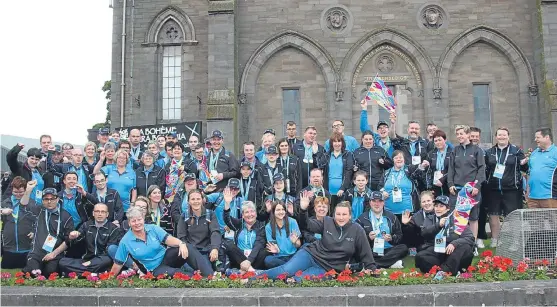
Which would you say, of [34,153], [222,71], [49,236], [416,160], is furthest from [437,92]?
[49,236]

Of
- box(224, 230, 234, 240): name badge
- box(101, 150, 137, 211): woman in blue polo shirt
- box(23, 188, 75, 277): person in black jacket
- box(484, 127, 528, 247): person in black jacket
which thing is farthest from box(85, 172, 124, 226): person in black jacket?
box(484, 127, 528, 247): person in black jacket

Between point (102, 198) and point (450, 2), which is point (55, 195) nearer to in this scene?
point (102, 198)

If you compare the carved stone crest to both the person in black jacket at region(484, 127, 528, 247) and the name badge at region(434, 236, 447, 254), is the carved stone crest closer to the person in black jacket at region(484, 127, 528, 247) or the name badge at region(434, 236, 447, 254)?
the person in black jacket at region(484, 127, 528, 247)

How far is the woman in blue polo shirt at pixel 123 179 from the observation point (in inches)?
424

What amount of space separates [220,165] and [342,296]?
4.54 meters

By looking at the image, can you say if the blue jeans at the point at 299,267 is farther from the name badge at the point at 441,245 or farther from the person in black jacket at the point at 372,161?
the person in black jacket at the point at 372,161

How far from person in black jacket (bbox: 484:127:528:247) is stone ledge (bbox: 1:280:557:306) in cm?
287

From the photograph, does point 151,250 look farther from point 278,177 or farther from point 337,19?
point 337,19

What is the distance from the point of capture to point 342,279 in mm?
8125

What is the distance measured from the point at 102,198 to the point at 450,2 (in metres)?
17.1

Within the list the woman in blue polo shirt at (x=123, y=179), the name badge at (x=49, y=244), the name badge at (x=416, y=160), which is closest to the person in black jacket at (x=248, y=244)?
the woman in blue polo shirt at (x=123, y=179)

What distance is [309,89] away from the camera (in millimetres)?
22047

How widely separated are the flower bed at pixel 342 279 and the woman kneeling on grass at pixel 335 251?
214 mm

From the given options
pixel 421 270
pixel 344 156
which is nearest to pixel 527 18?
pixel 344 156
